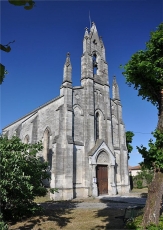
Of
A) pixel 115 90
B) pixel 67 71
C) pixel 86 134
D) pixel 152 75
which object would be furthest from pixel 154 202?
pixel 115 90

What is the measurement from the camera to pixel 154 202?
771 centimetres

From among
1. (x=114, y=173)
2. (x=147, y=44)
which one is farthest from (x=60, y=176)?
(x=147, y=44)

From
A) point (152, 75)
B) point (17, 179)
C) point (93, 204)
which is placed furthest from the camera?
point (93, 204)

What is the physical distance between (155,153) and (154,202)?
6.06ft

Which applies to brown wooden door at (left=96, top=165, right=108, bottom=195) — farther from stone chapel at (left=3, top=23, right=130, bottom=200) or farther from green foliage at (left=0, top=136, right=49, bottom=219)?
green foliage at (left=0, top=136, right=49, bottom=219)

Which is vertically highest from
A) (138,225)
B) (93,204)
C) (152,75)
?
(152,75)

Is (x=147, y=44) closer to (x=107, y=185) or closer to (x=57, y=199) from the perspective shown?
(x=57, y=199)

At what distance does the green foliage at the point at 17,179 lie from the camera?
8352 millimetres

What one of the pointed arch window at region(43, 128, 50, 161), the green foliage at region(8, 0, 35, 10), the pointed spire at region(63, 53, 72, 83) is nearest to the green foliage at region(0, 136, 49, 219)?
the green foliage at region(8, 0, 35, 10)

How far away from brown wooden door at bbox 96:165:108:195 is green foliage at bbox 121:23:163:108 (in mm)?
14328

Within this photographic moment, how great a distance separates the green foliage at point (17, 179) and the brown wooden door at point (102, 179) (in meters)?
11.8

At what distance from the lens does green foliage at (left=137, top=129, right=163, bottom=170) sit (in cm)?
784

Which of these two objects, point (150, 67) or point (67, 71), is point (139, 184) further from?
point (150, 67)

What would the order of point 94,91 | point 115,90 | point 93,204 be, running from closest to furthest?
point 93,204 < point 94,91 < point 115,90
